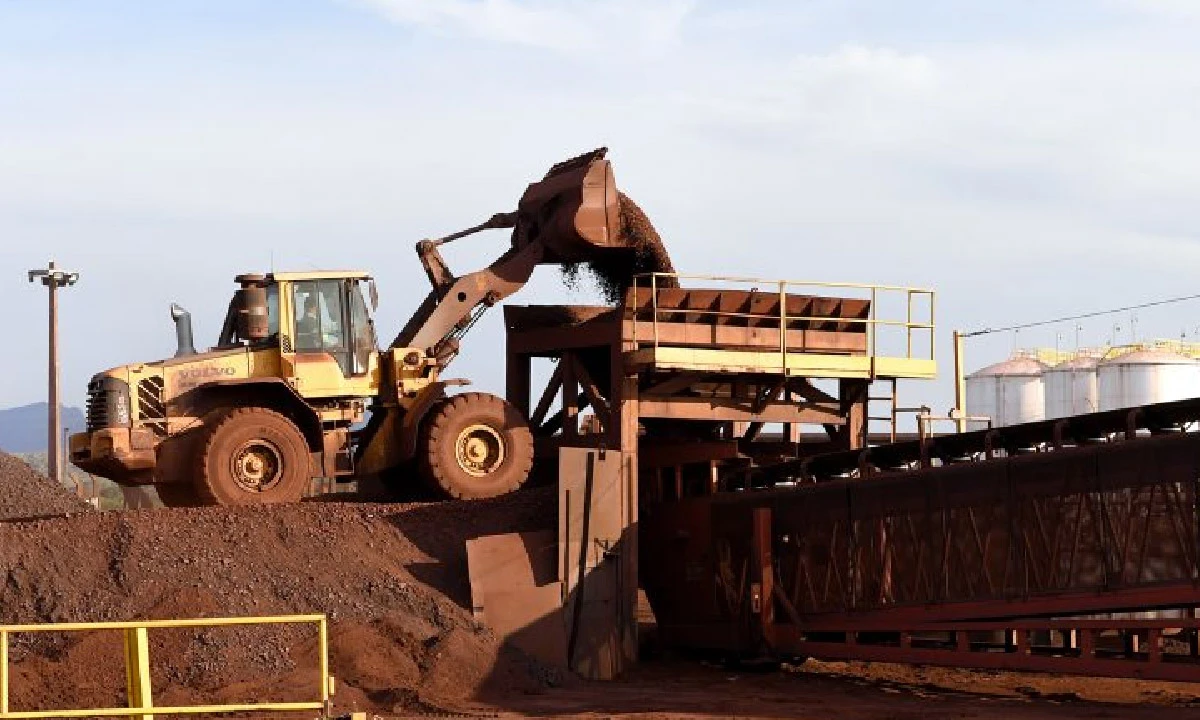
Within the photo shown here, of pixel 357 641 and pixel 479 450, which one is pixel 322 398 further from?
pixel 357 641

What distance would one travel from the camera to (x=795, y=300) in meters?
26.8

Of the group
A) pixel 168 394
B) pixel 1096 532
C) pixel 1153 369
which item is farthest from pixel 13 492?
pixel 1153 369

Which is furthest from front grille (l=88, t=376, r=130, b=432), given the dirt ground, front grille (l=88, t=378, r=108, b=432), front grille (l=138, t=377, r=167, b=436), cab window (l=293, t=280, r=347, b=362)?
cab window (l=293, t=280, r=347, b=362)

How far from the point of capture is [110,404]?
23969 millimetres

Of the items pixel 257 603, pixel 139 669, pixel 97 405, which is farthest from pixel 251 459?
pixel 139 669

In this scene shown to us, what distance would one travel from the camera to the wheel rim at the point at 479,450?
25.4 meters

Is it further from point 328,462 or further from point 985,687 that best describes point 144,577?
point 985,687

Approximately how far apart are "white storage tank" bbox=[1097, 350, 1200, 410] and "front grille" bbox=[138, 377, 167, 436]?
3057cm

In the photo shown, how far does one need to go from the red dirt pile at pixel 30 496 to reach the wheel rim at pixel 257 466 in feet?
22.4

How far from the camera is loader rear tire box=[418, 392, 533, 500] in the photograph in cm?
2520

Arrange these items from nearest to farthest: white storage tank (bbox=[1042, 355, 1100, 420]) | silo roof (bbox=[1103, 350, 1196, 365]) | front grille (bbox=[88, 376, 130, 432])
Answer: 1. front grille (bbox=[88, 376, 130, 432])
2. silo roof (bbox=[1103, 350, 1196, 365])
3. white storage tank (bbox=[1042, 355, 1100, 420])

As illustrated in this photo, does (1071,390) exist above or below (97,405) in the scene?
above

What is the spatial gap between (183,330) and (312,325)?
5.84 feet

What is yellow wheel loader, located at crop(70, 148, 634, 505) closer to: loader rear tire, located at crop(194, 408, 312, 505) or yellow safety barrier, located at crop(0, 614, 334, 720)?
loader rear tire, located at crop(194, 408, 312, 505)
